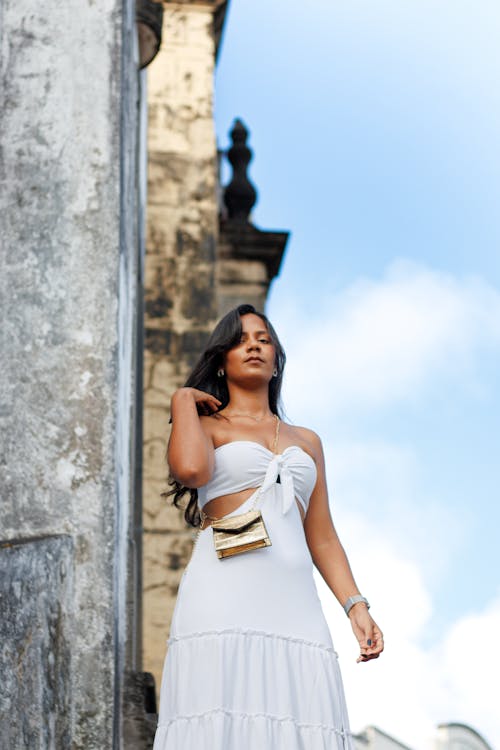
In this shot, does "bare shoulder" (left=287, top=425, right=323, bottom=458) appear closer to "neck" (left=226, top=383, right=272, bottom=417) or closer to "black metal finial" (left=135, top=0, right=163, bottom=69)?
"neck" (left=226, top=383, right=272, bottom=417)

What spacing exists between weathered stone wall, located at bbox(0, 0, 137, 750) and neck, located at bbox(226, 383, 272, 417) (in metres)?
0.45

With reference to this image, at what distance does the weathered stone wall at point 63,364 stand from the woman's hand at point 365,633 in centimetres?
79

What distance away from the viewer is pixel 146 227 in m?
11.6

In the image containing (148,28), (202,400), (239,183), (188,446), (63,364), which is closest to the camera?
(188,446)

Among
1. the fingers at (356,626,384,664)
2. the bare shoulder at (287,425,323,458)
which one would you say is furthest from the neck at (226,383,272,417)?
the fingers at (356,626,384,664)

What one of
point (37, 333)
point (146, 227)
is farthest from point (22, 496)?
point (146, 227)

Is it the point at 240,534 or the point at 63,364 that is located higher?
the point at 63,364

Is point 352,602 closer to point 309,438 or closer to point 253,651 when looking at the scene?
point 253,651

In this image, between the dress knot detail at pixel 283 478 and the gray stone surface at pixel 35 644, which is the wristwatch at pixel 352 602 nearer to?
the dress knot detail at pixel 283 478

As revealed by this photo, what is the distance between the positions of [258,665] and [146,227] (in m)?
8.27

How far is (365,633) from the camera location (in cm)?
399

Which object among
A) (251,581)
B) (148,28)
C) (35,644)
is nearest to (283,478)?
(251,581)

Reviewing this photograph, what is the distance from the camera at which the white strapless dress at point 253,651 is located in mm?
3609

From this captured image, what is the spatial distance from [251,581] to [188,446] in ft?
1.44
